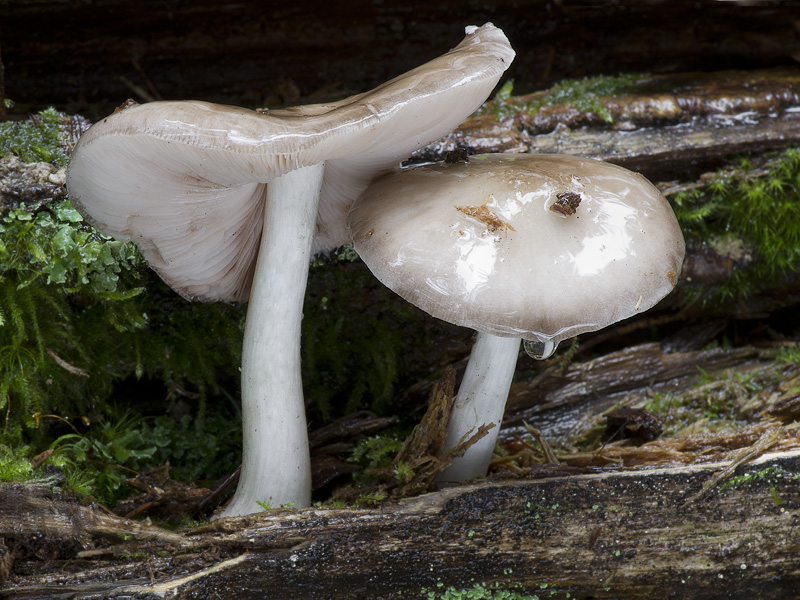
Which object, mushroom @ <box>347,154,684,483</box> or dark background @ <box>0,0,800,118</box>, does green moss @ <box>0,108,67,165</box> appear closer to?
dark background @ <box>0,0,800,118</box>

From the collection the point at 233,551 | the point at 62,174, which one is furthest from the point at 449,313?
the point at 62,174

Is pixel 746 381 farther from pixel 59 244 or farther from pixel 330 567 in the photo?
pixel 59 244

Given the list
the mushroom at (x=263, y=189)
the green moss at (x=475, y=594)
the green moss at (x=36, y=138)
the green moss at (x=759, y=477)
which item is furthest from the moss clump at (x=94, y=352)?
the green moss at (x=759, y=477)

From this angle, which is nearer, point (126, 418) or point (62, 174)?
point (62, 174)

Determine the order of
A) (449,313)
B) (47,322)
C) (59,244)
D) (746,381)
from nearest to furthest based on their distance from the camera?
(449,313) < (59,244) < (47,322) < (746,381)

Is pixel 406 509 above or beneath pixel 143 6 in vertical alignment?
beneath

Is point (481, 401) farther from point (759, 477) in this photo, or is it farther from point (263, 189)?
point (263, 189)

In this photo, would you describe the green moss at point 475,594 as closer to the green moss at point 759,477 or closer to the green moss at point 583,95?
the green moss at point 759,477
